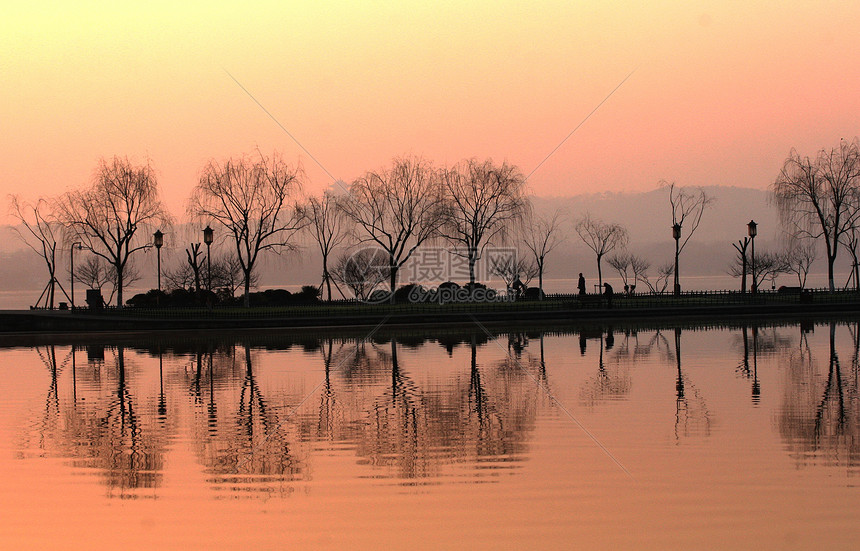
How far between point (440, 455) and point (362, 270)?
70599 mm

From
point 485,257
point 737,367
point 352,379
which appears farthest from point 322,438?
point 485,257

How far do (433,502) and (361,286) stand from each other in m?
71.8

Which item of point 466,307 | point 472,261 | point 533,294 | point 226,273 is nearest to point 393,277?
point 472,261

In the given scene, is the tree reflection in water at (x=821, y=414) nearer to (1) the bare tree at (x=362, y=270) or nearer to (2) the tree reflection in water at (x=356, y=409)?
(2) the tree reflection in water at (x=356, y=409)

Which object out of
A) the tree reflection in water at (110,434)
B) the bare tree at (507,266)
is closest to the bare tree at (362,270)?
the bare tree at (507,266)

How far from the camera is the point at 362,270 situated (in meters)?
82.1

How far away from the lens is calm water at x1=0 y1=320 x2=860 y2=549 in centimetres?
841

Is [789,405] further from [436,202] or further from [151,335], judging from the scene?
[436,202]

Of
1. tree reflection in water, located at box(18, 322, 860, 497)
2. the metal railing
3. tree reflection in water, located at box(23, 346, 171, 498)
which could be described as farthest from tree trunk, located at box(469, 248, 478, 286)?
tree reflection in water, located at box(23, 346, 171, 498)

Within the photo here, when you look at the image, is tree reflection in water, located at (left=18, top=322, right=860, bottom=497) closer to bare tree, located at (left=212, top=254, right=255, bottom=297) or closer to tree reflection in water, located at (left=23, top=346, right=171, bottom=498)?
tree reflection in water, located at (left=23, top=346, right=171, bottom=498)

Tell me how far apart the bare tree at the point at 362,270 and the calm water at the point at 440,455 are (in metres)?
55.7

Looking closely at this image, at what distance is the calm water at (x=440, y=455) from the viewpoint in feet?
27.6

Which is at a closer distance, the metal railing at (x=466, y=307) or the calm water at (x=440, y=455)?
the calm water at (x=440, y=455)

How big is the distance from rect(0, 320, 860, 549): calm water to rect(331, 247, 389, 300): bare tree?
55676mm
